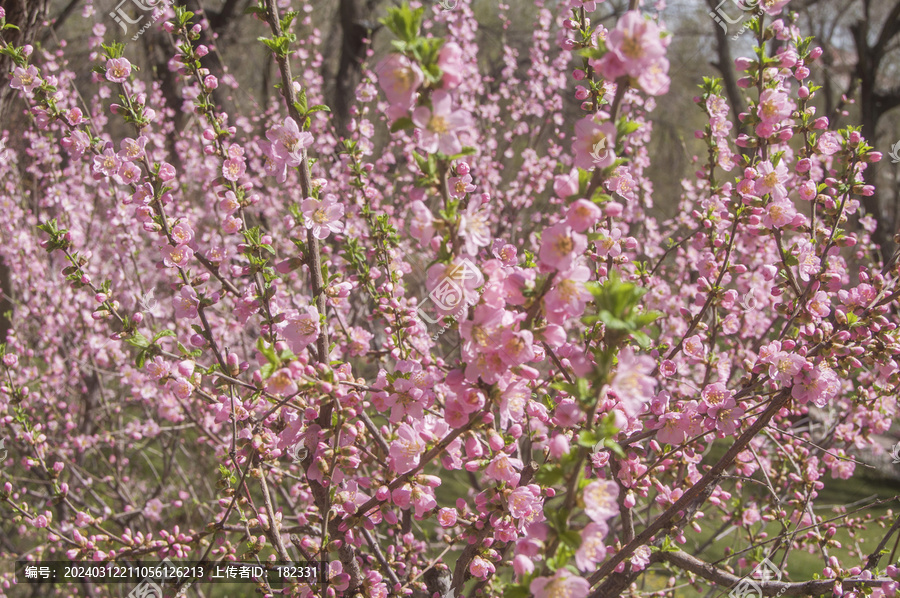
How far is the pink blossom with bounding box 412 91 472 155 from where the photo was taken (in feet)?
3.60

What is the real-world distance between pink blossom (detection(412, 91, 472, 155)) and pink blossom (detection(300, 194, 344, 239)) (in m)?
0.62

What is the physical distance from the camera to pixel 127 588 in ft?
13.3

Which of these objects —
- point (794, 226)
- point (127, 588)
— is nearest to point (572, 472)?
point (794, 226)

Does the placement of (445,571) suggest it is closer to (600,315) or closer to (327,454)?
Result: (327,454)

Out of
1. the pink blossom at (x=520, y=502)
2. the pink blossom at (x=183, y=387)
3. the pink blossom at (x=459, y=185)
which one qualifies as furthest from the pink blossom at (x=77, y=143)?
the pink blossom at (x=520, y=502)

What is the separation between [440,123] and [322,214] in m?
0.72

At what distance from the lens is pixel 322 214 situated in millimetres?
1732

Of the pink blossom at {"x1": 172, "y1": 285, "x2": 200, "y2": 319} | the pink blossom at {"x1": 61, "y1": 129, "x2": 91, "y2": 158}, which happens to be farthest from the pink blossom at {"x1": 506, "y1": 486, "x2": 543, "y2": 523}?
the pink blossom at {"x1": 61, "y1": 129, "x2": 91, "y2": 158}

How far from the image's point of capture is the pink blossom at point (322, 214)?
1685 mm

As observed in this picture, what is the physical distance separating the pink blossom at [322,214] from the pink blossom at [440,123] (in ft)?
2.05

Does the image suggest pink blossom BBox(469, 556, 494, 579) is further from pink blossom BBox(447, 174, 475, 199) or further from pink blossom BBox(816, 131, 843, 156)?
pink blossom BBox(816, 131, 843, 156)

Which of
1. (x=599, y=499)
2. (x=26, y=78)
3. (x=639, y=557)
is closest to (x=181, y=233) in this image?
(x=26, y=78)

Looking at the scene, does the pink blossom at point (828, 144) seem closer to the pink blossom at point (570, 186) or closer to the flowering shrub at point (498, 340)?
the flowering shrub at point (498, 340)

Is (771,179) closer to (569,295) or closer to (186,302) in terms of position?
(569,295)
